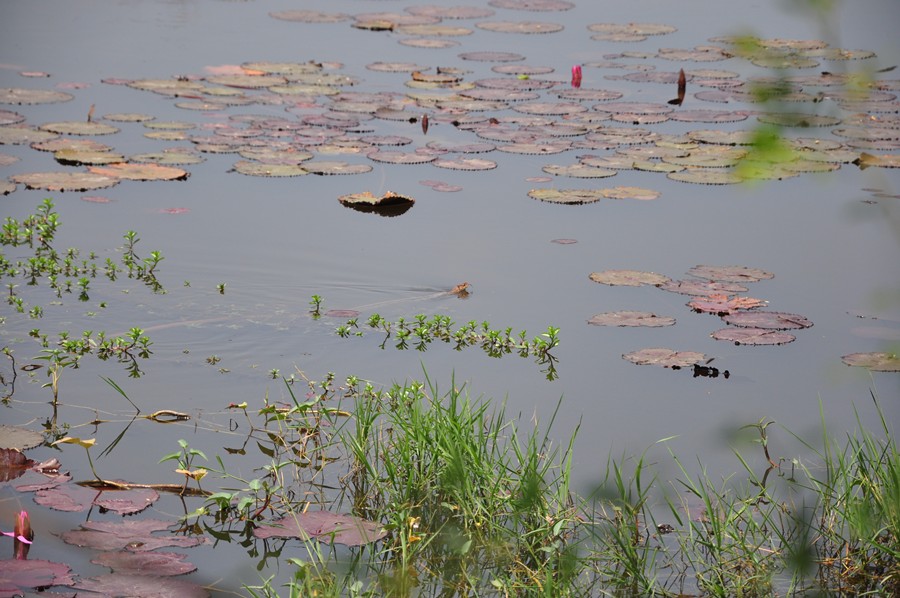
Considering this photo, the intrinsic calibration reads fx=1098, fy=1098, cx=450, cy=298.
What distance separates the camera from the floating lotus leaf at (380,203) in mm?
4801

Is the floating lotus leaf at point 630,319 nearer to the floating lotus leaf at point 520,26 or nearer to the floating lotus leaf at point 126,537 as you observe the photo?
the floating lotus leaf at point 126,537

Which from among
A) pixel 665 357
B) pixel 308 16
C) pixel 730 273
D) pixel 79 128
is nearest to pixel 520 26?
pixel 308 16

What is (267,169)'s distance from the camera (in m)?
5.17

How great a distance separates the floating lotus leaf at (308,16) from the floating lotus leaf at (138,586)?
24.4ft

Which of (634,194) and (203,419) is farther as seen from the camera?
(634,194)

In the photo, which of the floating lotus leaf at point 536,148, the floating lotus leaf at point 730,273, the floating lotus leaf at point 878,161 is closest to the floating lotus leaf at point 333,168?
the floating lotus leaf at point 536,148

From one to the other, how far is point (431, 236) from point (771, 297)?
4.52 feet

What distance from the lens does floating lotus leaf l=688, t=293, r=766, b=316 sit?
3.83m

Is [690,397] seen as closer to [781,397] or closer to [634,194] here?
[781,397]

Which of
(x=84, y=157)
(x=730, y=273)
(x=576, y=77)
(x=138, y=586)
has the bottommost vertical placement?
(x=138, y=586)

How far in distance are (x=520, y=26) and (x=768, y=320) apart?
19.5 feet

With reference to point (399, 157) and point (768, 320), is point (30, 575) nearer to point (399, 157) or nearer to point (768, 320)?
point (768, 320)

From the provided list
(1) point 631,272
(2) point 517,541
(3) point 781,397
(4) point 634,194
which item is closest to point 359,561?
(2) point 517,541

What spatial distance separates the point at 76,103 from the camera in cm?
630
